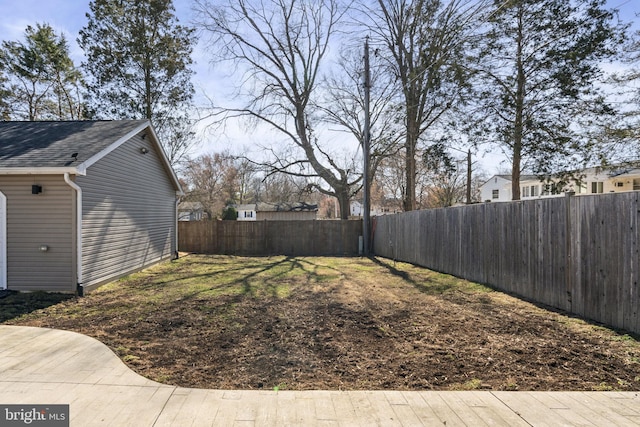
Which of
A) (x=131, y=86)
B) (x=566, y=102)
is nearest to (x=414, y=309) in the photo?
(x=566, y=102)

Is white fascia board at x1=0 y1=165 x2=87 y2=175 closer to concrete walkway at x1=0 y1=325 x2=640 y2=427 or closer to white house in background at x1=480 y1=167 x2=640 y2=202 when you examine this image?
concrete walkway at x1=0 y1=325 x2=640 y2=427

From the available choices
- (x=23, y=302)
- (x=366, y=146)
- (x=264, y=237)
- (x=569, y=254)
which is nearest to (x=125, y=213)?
(x=23, y=302)

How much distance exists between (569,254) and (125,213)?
31.1 feet

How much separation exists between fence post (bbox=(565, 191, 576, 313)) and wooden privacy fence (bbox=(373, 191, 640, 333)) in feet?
0.04

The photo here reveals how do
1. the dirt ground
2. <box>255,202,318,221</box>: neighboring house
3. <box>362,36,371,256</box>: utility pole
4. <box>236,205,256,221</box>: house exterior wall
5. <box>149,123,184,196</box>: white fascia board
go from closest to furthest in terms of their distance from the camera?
the dirt ground
<box>149,123,184,196</box>: white fascia board
<box>362,36,371,256</box>: utility pole
<box>255,202,318,221</box>: neighboring house
<box>236,205,256,221</box>: house exterior wall

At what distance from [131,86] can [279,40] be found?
813 cm

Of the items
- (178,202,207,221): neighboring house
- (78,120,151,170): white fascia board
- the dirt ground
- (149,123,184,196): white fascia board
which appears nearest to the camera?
the dirt ground

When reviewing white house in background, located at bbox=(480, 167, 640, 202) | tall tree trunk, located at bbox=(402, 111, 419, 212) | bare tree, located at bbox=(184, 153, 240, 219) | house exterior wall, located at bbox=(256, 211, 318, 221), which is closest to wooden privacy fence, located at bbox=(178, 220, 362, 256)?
tall tree trunk, located at bbox=(402, 111, 419, 212)

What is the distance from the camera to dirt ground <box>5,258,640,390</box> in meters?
3.24

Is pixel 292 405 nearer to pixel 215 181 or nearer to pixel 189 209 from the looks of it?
pixel 215 181

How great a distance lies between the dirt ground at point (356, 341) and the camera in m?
3.24

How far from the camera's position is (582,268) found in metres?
4.86

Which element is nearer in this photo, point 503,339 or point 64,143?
point 503,339

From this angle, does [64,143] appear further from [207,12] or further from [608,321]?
[207,12]
